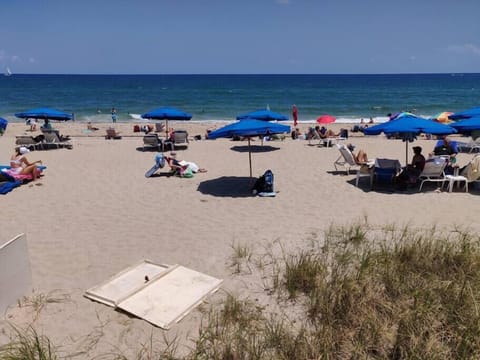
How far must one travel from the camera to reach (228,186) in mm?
8945

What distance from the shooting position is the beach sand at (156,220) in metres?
3.93

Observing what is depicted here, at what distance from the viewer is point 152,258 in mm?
5262

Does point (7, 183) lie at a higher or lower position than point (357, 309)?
higher

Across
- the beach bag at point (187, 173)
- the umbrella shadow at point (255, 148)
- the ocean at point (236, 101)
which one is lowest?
the beach bag at point (187, 173)

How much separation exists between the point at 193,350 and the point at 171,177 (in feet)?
22.1

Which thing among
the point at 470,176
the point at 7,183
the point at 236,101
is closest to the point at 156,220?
the point at 7,183

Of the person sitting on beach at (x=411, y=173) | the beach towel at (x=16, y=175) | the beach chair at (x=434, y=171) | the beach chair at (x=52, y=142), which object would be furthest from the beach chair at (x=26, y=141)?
the beach chair at (x=434, y=171)

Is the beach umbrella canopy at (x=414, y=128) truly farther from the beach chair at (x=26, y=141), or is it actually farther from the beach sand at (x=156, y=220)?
the beach chair at (x=26, y=141)

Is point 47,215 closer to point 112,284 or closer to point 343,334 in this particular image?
point 112,284

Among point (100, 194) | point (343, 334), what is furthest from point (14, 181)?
point (343, 334)

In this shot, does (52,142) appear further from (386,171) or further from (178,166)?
(386,171)

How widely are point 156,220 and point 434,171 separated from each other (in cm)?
567

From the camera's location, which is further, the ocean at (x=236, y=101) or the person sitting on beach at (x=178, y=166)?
the ocean at (x=236, y=101)

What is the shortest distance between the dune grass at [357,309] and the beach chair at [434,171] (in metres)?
3.54
